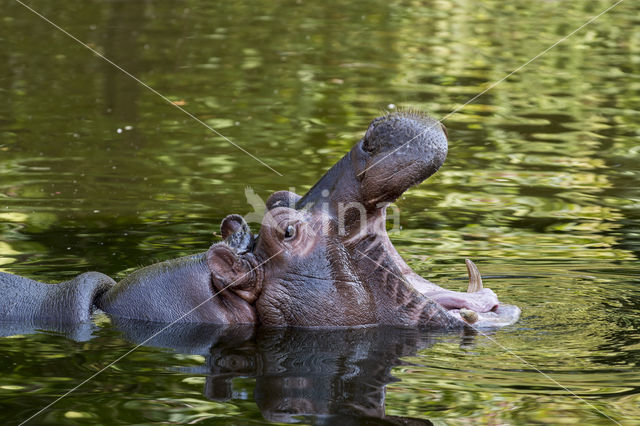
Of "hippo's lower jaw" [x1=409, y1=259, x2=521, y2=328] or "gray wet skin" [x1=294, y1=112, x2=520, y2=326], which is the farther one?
"hippo's lower jaw" [x1=409, y1=259, x2=521, y2=328]

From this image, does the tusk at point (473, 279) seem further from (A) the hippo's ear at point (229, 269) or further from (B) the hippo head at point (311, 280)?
(A) the hippo's ear at point (229, 269)

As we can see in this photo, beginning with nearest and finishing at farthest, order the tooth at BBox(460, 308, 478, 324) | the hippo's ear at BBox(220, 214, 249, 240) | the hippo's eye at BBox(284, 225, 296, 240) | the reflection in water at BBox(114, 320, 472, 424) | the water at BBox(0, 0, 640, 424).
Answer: the reflection in water at BBox(114, 320, 472, 424)
the water at BBox(0, 0, 640, 424)
the hippo's eye at BBox(284, 225, 296, 240)
the tooth at BBox(460, 308, 478, 324)
the hippo's ear at BBox(220, 214, 249, 240)

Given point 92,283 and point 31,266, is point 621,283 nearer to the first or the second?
point 92,283

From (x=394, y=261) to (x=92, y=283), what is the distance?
1.85 metres

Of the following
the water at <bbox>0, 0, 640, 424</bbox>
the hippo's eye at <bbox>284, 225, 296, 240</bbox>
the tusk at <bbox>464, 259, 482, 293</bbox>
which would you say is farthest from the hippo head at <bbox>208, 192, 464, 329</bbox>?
the tusk at <bbox>464, 259, 482, 293</bbox>

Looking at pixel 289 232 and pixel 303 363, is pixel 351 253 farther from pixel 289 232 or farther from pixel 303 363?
pixel 303 363

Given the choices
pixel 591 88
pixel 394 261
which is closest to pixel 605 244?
pixel 394 261

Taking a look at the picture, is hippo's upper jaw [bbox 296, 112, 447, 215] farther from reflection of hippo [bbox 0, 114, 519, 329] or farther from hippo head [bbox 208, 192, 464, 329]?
hippo head [bbox 208, 192, 464, 329]

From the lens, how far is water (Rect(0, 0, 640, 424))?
217 inches

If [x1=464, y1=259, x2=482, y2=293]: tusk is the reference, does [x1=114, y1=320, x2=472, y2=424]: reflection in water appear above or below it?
→ below

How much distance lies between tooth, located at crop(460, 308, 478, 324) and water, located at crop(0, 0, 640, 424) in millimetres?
126

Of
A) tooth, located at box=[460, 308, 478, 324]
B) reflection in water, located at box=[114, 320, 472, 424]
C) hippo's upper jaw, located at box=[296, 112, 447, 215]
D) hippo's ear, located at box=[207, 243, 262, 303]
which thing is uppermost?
hippo's upper jaw, located at box=[296, 112, 447, 215]

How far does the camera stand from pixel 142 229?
9195 millimetres

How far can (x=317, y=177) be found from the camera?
11086 millimetres
